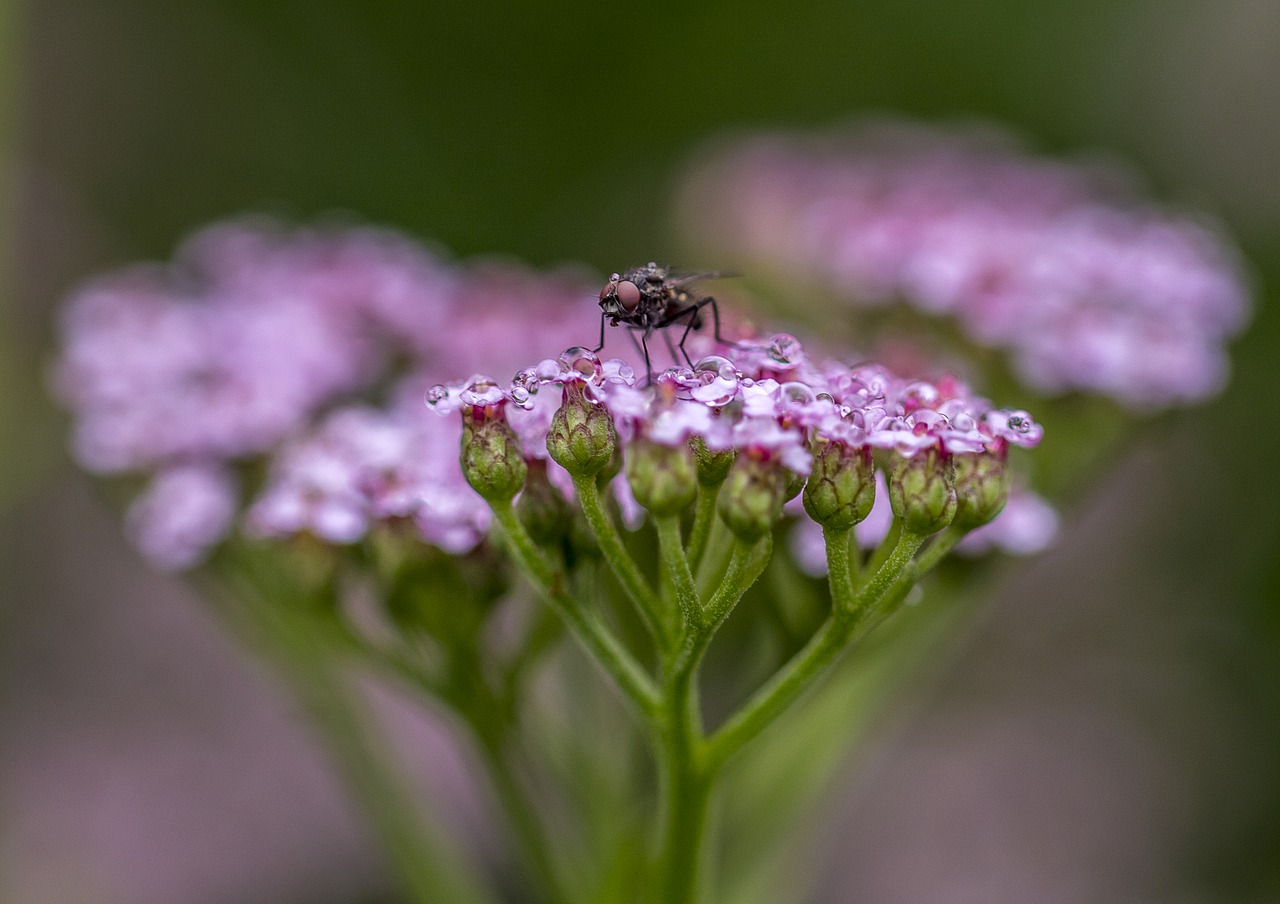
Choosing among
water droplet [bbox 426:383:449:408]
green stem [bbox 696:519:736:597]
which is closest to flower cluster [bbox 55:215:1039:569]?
water droplet [bbox 426:383:449:408]

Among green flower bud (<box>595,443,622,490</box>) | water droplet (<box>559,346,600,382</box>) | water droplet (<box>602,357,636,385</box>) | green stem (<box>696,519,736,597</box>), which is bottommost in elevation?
green stem (<box>696,519,736,597</box>)

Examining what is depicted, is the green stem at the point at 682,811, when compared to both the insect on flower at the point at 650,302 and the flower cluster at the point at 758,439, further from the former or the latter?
the insect on flower at the point at 650,302

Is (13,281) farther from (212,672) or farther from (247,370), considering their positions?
(247,370)

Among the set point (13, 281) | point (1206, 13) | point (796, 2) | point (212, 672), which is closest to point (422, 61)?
point (796, 2)

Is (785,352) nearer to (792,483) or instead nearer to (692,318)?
(792,483)

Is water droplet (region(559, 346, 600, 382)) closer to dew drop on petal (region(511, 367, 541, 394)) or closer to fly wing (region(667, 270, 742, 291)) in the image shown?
dew drop on petal (region(511, 367, 541, 394))

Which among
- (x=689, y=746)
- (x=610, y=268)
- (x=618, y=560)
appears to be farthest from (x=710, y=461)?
(x=610, y=268)

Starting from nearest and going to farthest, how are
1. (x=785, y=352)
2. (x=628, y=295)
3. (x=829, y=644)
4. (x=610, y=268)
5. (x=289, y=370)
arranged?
(x=829, y=644) → (x=785, y=352) → (x=628, y=295) → (x=289, y=370) → (x=610, y=268)
